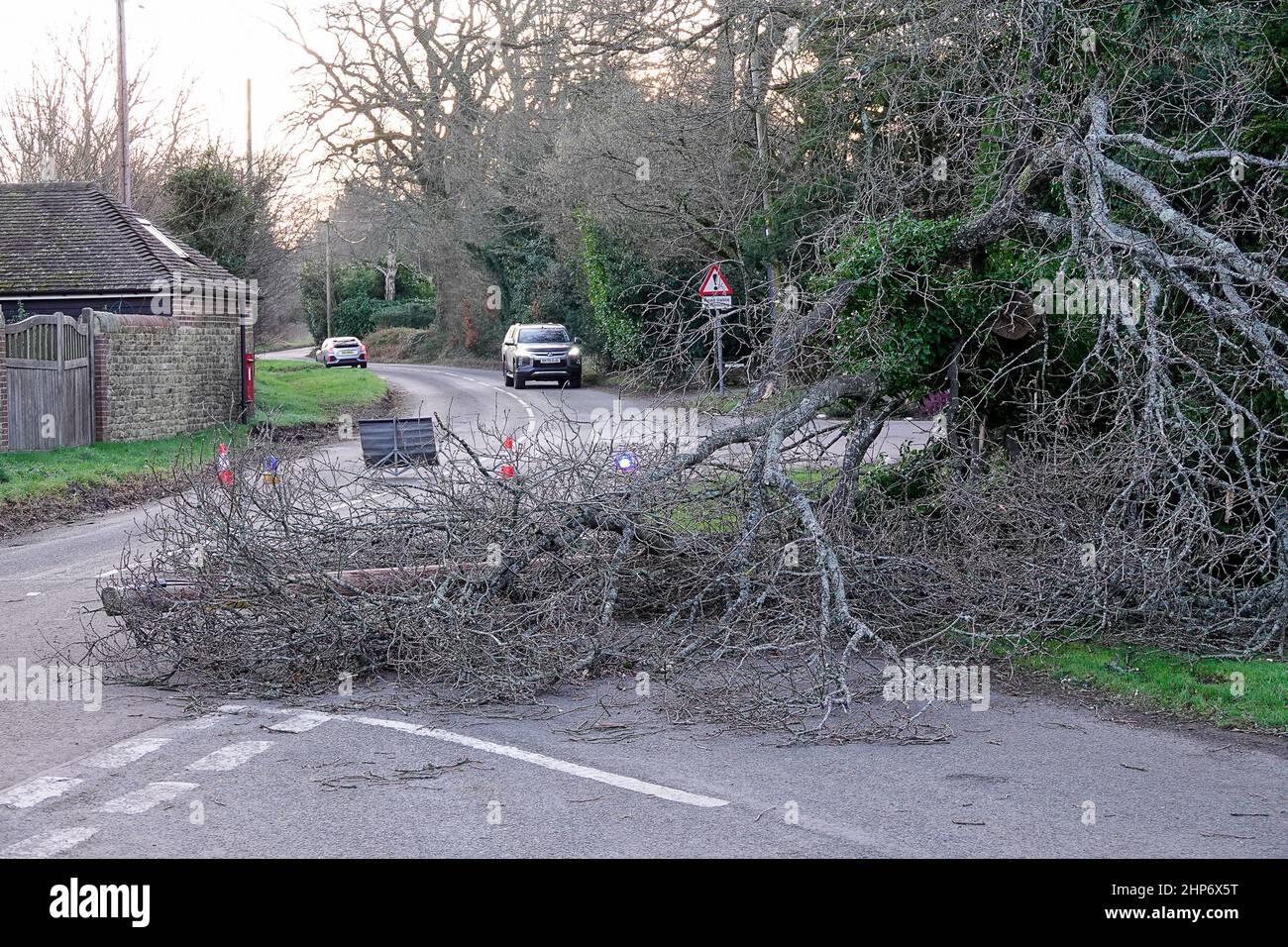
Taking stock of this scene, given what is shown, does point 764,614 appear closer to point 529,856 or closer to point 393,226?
point 529,856

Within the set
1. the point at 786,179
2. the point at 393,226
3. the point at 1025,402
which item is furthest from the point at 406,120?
the point at 1025,402

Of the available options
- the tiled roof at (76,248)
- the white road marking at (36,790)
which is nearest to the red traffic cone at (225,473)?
the white road marking at (36,790)

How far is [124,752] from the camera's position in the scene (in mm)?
6738

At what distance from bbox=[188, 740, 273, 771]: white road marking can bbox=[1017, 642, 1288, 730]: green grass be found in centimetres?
494

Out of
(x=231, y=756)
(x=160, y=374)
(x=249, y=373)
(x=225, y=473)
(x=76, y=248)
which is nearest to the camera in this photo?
(x=231, y=756)

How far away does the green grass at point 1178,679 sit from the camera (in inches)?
287

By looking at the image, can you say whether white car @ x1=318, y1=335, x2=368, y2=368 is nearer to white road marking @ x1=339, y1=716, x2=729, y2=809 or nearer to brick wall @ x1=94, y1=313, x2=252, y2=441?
brick wall @ x1=94, y1=313, x2=252, y2=441

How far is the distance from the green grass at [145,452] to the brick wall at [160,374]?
0.45 meters

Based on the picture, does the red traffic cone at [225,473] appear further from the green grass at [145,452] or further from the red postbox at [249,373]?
the red postbox at [249,373]

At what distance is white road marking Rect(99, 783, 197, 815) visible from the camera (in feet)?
19.0

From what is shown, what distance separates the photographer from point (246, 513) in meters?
9.09

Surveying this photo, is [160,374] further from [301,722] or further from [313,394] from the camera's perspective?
[301,722]

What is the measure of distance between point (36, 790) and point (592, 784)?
2.64 meters

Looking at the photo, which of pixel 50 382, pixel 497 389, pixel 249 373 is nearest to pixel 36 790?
pixel 50 382
